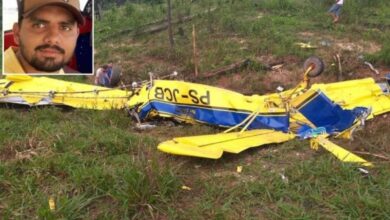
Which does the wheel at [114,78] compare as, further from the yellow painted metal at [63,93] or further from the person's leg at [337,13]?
the person's leg at [337,13]

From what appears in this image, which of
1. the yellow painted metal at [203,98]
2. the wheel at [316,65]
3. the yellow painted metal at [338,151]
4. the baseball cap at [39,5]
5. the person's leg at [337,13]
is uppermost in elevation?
the baseball cap at [39,5]

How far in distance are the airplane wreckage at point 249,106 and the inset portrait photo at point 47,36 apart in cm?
132

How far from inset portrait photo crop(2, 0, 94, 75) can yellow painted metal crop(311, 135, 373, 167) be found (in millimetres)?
2334

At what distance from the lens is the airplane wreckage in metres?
5.32

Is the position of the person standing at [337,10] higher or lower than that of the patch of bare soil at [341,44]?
higher

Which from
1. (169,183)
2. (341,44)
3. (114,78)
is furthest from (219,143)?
(341,44)

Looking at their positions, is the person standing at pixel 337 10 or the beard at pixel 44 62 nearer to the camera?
the beard at pixel 44 62

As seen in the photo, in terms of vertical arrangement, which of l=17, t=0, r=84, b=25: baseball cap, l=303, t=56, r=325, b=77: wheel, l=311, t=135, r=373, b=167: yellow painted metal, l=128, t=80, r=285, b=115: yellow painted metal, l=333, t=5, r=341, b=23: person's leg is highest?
l=17, t=0, r=84, b=25: baseball cap

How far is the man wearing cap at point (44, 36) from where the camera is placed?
4016 mm

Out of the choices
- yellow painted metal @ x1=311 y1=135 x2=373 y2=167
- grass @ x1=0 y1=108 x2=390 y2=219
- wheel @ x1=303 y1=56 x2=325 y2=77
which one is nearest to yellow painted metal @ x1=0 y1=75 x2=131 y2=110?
grass @ x1=0 y1=108 x2=390 y2=219

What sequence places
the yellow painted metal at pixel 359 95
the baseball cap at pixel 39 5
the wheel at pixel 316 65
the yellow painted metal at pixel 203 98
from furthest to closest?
the yellow painted metal at pixel 359 95, the wheel at pixel 316 65, the yellow painted metal at pixel 203 98, the baseball cap at pixel 39 5

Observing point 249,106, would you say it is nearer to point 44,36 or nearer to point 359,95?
point 359,95

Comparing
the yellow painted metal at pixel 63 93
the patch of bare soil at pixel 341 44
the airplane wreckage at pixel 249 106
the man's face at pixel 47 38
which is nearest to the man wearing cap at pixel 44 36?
the man's face at pixel 47 38

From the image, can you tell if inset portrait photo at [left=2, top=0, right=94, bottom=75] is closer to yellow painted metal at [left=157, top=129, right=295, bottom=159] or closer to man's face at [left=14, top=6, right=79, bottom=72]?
man's face at [left=14, top=6, right=79, bottom=72]
